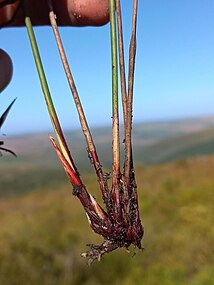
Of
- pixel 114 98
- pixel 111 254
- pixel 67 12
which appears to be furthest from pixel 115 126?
pixel 111 254

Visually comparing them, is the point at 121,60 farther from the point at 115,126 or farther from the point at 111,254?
the point at 111,254

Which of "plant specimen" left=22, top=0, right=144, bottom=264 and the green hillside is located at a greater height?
"plant specimen" left=22, top=0, right=144, bottom=264

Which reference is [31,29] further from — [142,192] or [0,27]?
[142,192]

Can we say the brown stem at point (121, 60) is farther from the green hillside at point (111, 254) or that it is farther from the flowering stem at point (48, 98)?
the green hillside at point (111, 254)

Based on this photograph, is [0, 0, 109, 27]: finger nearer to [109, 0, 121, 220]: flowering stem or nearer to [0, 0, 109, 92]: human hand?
[0, 0, 109, 92]: human hand

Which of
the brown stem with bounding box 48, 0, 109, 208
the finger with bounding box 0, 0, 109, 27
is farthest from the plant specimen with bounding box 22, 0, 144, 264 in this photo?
the finger with bounding box 0, 0, 109, 27
